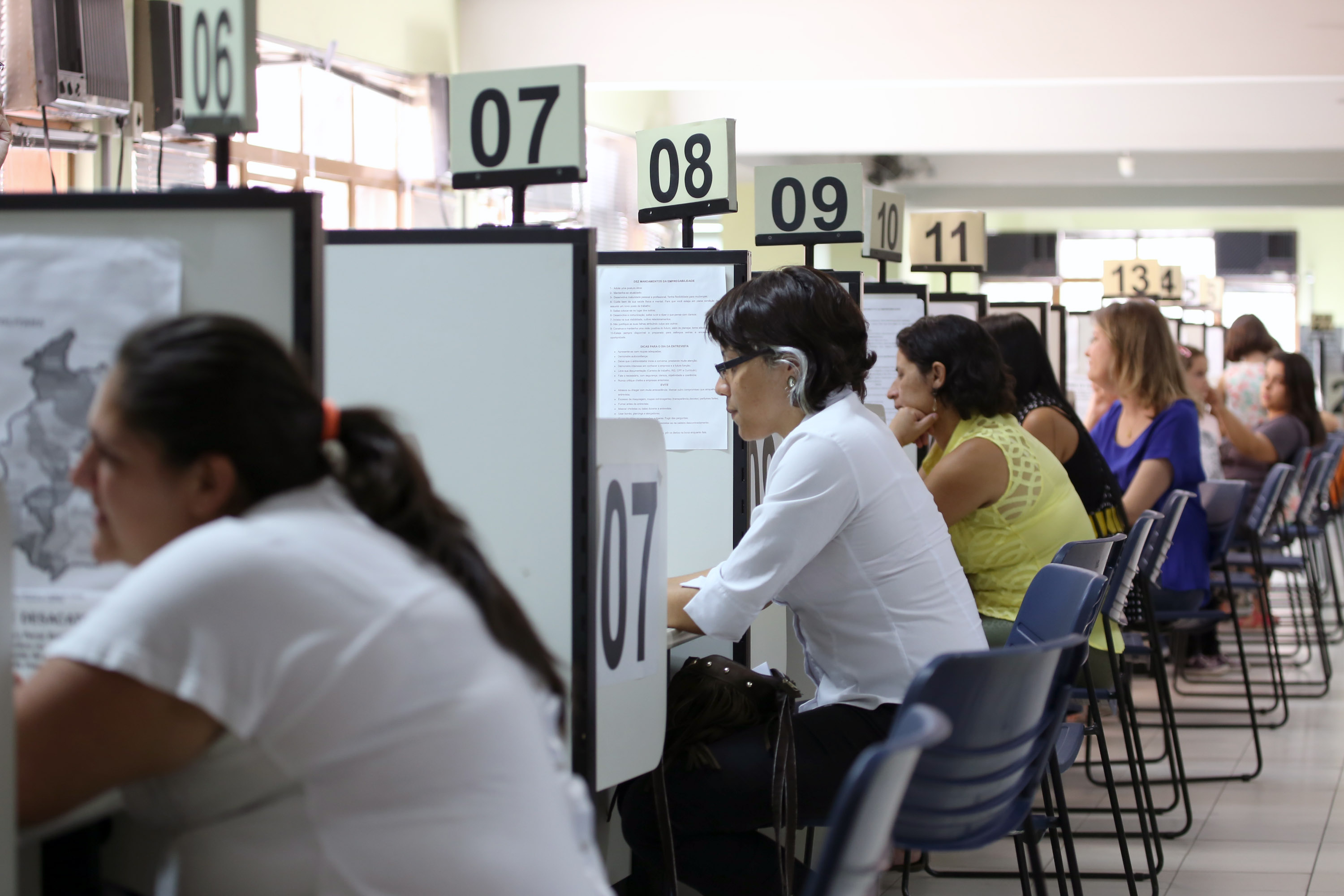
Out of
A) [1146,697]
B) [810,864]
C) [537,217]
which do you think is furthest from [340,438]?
[537,217]

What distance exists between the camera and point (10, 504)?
1.40 metres

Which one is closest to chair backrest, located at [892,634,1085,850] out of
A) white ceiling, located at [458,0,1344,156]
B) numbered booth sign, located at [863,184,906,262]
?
numbered booth sign, located at [863,184,906,262]

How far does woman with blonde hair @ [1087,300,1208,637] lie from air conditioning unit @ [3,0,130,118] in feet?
9.84

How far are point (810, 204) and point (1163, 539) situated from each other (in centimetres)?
126

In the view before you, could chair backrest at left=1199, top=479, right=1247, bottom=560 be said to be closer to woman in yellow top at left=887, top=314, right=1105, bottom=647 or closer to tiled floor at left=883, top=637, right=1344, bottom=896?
tiled floor at left=883, top=637, right=1344, bottom=896

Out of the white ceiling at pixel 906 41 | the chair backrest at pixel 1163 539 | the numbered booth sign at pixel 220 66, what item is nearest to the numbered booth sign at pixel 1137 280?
the white ceiling at pixel 906 41

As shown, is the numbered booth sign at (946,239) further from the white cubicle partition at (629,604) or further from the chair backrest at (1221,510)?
the white cubicle partition at (629,604)

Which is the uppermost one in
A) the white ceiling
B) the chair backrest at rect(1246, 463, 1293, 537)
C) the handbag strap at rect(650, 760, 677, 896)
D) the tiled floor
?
the white ceiling

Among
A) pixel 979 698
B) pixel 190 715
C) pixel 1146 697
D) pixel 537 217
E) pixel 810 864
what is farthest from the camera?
pixel 537 217

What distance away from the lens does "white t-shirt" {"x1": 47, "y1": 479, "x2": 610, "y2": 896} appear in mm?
979

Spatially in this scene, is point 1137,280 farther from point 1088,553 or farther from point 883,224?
point 1088,553

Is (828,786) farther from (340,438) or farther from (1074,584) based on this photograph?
(340,438)

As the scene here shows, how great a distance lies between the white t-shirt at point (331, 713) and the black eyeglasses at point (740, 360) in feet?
4.18

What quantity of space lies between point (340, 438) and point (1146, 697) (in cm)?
465
